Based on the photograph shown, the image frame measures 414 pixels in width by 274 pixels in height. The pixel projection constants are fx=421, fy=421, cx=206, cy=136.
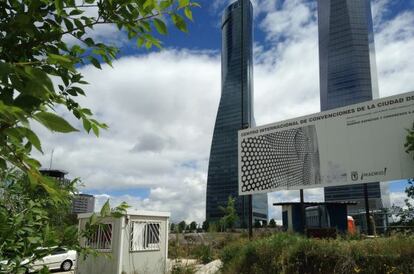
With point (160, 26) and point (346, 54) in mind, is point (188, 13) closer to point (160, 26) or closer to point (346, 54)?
point (160, 26)

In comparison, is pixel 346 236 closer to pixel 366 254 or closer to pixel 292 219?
pixel 366 254

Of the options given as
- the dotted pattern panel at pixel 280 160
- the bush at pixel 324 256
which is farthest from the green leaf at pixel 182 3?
the dotted pattern panel at pixel 280 160

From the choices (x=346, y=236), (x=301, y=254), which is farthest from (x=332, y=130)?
(x=301, y=254)

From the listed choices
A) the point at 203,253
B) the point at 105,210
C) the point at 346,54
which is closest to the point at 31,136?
the point at 105,210

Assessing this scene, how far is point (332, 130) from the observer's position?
62.4 ft

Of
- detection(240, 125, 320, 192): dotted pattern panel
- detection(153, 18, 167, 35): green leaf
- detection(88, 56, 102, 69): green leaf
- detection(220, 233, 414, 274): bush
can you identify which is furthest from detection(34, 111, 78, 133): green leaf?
detection(240, 125, 320, 192): dotted pattern panel

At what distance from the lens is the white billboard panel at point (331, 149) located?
Result: 1705cm

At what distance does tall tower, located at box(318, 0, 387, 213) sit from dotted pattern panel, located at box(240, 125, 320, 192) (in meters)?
84.3

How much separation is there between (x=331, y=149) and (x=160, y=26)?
18.3 metres

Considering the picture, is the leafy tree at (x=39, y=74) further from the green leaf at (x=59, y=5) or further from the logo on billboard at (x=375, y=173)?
the logo on billboard at (x=375, y=173)

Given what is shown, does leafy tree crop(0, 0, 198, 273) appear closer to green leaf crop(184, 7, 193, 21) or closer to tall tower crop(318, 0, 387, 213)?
green leaf crop(184, 7, 193, 21)

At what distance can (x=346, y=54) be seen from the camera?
11888cm

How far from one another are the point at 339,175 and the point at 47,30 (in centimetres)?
1827

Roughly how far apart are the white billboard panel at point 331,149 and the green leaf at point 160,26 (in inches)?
667
